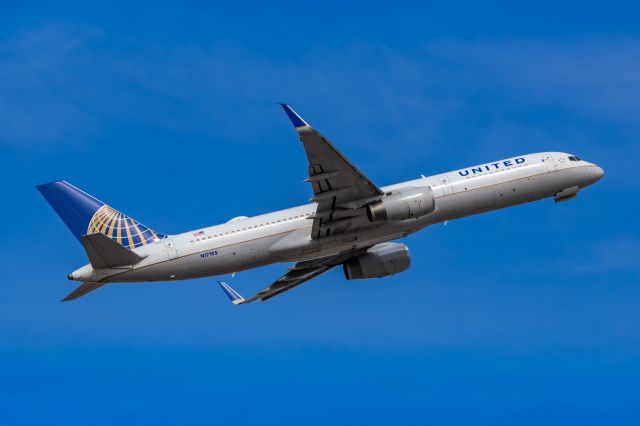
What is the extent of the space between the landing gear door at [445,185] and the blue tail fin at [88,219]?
56.4 feet

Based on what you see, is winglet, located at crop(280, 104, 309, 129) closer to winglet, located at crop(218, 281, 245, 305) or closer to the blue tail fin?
the blue tail fin

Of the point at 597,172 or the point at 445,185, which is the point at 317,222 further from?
the point at 597,172

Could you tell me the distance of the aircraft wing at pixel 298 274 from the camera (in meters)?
58.6

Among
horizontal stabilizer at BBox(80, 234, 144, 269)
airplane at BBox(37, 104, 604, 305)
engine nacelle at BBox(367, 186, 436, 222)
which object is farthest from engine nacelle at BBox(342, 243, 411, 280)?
horizontal stabilizer at BBox(80, 234, 144, 269)

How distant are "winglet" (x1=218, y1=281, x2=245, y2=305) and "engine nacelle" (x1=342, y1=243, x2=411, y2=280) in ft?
26.6

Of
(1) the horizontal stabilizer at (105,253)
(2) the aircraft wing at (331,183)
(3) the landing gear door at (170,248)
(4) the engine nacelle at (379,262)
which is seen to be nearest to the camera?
(2) the aircraft wing at (331,183)

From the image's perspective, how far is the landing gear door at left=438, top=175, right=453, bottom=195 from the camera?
54562mm

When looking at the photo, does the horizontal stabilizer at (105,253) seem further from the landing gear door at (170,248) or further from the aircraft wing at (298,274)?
the aircraft wing at (298,274)

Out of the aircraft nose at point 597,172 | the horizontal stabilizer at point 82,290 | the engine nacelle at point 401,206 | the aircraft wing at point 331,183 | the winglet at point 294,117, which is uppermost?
the winglet at point 294,117

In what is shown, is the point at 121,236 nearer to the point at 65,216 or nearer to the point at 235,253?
the point at 65,216

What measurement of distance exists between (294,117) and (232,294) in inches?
854

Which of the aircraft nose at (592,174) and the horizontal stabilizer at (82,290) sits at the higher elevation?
the aircraft nose at (592,174)

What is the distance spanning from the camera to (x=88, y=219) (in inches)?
2084

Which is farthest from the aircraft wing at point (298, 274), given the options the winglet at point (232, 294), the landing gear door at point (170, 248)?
the landing gear door at point (170, 248)
